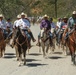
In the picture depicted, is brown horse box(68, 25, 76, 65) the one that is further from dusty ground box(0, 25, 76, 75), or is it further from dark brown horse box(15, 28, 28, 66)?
dark brown horse box(15, 28, 28, 66)

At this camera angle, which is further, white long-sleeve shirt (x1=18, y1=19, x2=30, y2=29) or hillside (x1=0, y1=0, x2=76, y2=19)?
hillside (x1=0, y1=0, x2=76, y2=19)

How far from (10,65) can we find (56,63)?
7.76 ft

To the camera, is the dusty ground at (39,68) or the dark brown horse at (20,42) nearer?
the dusty ground at (39,68)

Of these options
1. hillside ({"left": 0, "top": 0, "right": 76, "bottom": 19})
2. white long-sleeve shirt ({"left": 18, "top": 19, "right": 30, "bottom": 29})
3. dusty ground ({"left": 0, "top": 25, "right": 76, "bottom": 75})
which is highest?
hillside ({"left": 0, "top": 0, "right": 76, "bottom": 19})

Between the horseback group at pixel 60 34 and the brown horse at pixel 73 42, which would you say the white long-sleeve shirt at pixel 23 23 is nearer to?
the horseback group at pixel 60 34

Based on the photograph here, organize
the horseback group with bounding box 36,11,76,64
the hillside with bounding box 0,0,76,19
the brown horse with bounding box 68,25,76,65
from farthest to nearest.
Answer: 1. the hillside with bounding box 0,0,76,19
2. the horseback group with bounding box 36,11,76,64
3. the brown horse with bounding box 68,25,76,65

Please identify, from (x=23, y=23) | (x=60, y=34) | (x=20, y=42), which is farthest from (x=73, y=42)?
(x=60, y=34)

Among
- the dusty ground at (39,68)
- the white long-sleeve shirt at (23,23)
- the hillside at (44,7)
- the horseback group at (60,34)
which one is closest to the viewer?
the dusty ground at (39,68)

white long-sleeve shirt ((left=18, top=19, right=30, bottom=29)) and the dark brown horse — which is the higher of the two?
white long-sleeve shirt ((left=18, top=19, right=30, bottom=29))

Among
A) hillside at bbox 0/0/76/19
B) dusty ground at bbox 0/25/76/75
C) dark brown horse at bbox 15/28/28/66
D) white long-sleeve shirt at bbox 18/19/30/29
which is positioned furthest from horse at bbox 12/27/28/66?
hillside at bbox 0/0/76/19

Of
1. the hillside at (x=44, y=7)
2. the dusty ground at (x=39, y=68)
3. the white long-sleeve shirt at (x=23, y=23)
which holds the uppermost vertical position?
the hillside at (x=44, y=7)

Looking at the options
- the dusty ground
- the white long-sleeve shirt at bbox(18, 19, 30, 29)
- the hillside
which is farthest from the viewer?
the hillside

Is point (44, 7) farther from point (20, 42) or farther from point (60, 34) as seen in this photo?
point (20, 42)

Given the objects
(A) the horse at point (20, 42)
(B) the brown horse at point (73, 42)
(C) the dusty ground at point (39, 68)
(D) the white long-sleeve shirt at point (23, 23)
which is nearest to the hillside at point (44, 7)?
(D) the white long-sleeve shirt at point (23, 23)
